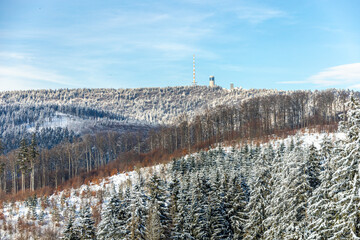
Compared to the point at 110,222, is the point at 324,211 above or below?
above

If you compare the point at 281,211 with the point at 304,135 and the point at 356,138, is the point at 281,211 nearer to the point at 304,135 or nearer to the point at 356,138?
the point at 356,138

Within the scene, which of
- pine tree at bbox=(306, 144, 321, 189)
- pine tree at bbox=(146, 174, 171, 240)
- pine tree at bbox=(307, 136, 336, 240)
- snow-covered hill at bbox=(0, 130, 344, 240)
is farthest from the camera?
snow-covered hill at bbox=(0, 130, 344, 240)

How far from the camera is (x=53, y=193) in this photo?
69.3 meters

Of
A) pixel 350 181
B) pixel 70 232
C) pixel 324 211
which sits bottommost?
pixel 70 232

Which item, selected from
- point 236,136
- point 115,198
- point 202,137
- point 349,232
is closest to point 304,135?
point 236,136

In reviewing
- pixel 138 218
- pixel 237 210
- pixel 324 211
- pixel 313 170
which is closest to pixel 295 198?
pixel 313 170

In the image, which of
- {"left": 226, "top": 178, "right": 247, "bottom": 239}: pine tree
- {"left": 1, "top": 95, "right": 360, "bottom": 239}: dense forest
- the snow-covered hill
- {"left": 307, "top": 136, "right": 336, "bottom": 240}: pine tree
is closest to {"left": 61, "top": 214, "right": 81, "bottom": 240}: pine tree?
{"left": 1, "top": 95, "right": 360, "bottom": 239}: dense forest

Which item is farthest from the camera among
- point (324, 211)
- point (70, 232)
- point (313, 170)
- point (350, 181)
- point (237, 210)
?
point (237, 210)

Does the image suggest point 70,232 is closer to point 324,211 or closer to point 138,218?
point 138,218

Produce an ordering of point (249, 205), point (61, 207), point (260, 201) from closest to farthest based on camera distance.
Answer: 1. point (260, 201)
2. point (249, 205)
3. point (61, 207)

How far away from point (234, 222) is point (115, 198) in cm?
1524

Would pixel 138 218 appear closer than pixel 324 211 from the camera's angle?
No

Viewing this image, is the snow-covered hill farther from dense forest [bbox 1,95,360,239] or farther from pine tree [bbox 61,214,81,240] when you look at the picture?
pine tree [bbox 61,214,81,240]

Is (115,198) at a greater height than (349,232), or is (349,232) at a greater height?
(349,232)
